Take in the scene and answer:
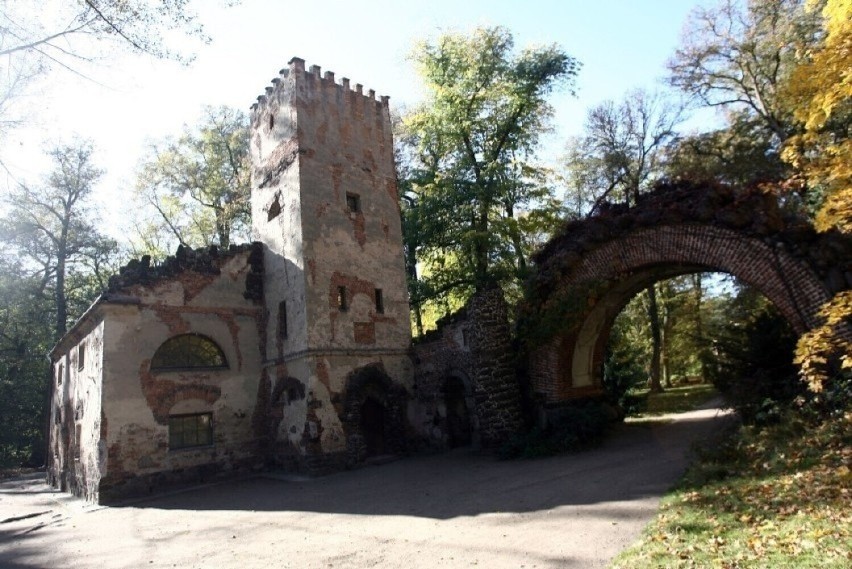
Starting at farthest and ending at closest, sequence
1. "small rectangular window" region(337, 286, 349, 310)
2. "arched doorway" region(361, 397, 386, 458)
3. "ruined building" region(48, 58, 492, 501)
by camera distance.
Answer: "arched doorway" region(361, 397, 386, 458)
"small rectangular window" region(337, 286, 349, 310)
"ruined building" region(48, 58, 492, 501)

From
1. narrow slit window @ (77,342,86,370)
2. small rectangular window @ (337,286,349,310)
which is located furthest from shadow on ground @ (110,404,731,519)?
narrow slit window @ (77,342,86,370)

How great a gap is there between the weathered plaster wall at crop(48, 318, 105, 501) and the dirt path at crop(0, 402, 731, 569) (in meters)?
1.36

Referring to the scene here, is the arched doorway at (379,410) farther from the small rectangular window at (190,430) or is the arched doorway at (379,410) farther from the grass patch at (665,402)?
the grass patch at (665,402)

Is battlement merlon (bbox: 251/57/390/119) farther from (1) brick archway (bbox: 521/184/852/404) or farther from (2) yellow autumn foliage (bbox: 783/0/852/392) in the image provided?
(2) yellow autumn foliage (bbox: 783/0/852/392)

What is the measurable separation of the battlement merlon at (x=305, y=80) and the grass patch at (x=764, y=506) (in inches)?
602

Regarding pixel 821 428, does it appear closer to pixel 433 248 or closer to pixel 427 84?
pixel 433 248

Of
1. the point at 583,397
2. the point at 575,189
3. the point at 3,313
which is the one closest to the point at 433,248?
the point at 575,189

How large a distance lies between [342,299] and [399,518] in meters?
8.78

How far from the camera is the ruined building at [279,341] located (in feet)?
49.0

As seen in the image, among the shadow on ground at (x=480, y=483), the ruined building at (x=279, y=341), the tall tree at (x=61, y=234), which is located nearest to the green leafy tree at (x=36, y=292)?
the tall tree at (x=61, y=234)

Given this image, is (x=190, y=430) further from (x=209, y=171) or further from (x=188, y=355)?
(x=209, y=171)

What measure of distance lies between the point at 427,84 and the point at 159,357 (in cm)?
1580

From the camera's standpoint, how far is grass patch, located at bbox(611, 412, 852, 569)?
4.92 m

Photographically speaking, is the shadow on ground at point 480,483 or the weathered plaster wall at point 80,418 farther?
the weathered plaster wall at point 80,418
